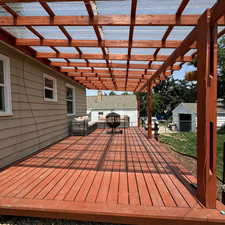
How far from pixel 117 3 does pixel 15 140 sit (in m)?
3.32

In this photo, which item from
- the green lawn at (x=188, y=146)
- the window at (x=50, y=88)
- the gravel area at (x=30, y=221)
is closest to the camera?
the gravel area at (x=30, y=221)

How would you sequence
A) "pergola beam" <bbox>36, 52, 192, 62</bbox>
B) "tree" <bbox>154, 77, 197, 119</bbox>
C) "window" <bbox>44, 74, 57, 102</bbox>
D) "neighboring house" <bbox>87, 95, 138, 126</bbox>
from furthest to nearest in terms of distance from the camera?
"tree" <bbox>154, 77, 197, 119</bbox> → "neighboring house" <bbox>87, 95, 138, 126</bbox> → "window" <bbox>44, 74, 57, 102</bbox> → "pergola beam" <bbox>36, 52, 192, 62</bbox>

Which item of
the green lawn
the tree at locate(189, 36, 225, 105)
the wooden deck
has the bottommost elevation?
the green lawn

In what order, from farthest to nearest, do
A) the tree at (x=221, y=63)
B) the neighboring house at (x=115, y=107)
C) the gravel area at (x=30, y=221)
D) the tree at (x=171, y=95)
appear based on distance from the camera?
the tree at (x=171, y=95), the neighboring house at (x=115, y=107), the tree at (x=221, y=63), the gravel area at (x=30, y=221)

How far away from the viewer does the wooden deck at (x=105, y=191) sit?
1.81 meters

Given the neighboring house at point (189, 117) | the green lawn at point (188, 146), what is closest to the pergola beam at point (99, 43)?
the green lawn at point (188, 146)

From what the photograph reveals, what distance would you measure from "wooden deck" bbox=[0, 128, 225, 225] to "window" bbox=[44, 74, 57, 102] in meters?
2.32

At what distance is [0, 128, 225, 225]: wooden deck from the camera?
1812 mm

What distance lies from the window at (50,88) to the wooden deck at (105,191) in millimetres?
2324

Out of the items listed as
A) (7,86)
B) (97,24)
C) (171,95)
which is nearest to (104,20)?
(97,24)

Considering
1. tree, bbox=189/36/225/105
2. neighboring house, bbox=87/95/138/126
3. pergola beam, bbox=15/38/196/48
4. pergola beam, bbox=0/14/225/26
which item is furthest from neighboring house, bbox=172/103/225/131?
pergola beam, bbox=0/14/225/26

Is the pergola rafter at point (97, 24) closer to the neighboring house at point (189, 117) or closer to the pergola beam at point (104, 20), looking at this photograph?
the pergola beam at point (104, 20)

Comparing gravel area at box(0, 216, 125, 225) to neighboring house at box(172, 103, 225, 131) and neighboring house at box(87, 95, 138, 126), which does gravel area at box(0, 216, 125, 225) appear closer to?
neighboring house at box(172, 103, 225, 131)

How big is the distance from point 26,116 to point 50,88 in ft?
5.64
